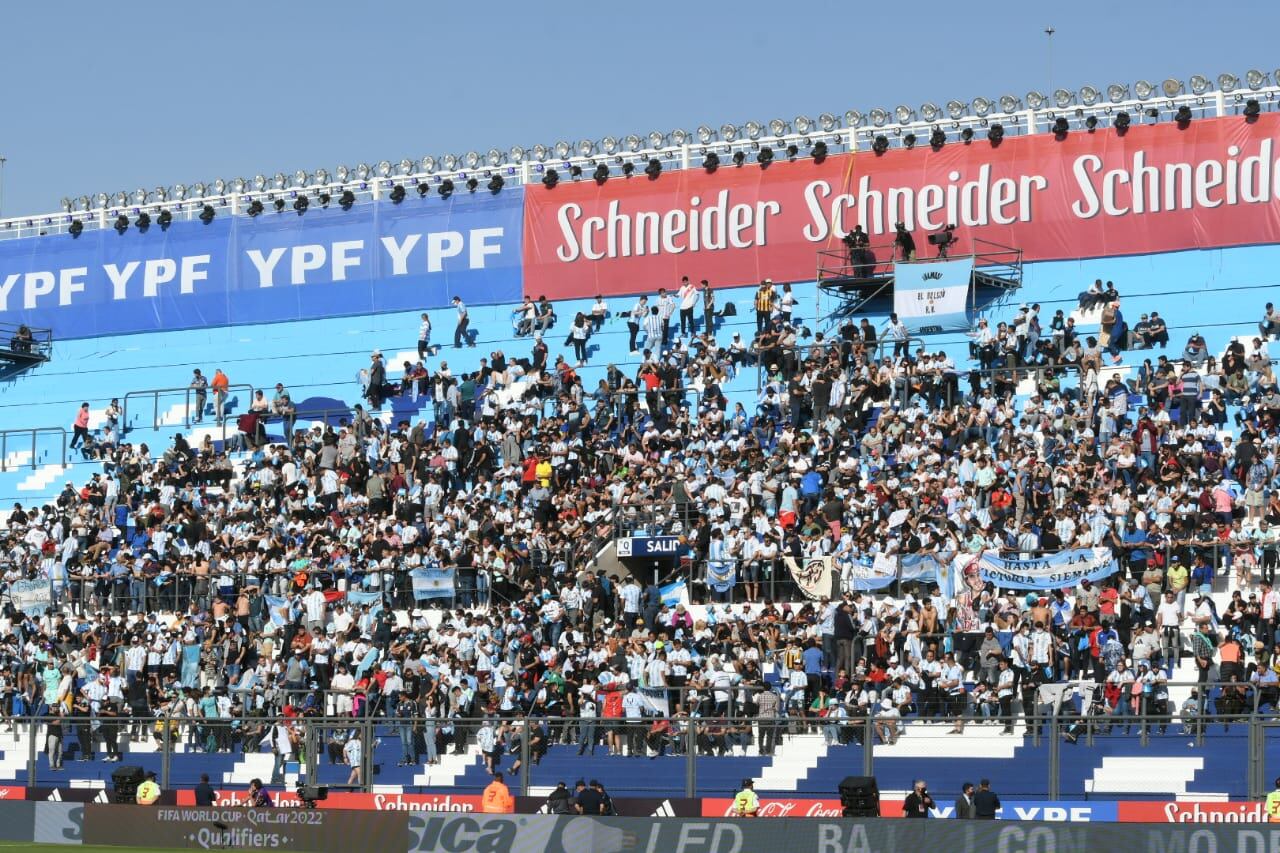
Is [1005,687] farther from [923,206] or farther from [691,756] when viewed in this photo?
[923,206]

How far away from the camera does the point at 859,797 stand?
24.1 metres

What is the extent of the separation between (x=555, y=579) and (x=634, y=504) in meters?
2.04

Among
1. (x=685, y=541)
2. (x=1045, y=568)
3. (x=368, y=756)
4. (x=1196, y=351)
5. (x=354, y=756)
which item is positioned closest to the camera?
(x=368, y=756)

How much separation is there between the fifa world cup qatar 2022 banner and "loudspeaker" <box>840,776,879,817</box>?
26.5 meters

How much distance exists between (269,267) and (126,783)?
2596 centimetres

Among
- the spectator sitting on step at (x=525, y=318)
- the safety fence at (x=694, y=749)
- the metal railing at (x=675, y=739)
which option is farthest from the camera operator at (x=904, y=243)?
the safety fence at (x=694, y=749)

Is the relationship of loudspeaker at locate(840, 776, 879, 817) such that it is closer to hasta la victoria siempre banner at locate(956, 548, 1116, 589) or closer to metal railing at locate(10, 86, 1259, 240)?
hasta la victoria siempre banner at locate(956, 548, 1116, 589)

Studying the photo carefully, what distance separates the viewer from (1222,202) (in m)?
42.3

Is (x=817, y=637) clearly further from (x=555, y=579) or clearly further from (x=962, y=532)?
(x=555, y=579)

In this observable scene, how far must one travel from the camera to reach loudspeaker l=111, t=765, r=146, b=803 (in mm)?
28438

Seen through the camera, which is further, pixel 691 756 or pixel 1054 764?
pixel 691 756

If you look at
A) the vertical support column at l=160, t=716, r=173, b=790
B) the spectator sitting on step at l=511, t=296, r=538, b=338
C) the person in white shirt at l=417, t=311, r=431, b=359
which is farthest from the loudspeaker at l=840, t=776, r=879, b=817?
the person in white shirt at l=417, t=311, r=431, b=359

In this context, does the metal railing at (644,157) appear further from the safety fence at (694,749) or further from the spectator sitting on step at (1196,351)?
the safety fence at (694,749)

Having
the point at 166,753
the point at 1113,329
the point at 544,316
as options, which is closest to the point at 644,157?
the point at 544,316
